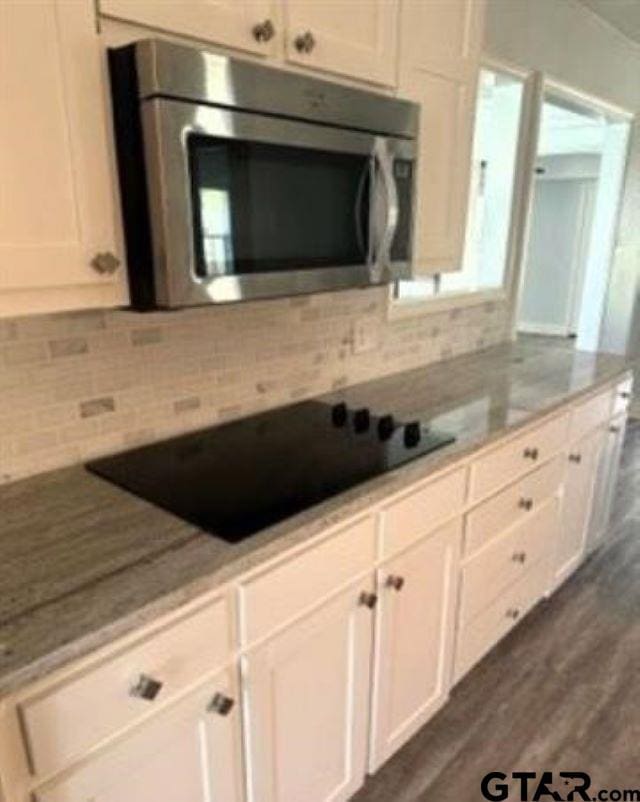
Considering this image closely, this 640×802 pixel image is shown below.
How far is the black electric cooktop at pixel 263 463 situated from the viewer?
1.20m

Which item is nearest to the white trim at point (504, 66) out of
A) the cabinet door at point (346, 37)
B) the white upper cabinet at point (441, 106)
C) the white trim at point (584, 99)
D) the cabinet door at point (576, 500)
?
the white trim at point (584, 99)

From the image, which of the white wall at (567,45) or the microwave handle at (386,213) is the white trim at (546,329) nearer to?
the white wall at (567,45)

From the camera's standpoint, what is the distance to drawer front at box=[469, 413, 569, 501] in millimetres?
1666

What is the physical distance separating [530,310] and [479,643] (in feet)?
19.5

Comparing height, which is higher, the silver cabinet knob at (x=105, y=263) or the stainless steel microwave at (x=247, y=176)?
the stainless steel microwave at (x=247, y=176)

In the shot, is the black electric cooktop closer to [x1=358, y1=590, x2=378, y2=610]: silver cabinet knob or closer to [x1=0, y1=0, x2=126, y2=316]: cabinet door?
[x1=358, y1=590, x2=378, y2=610]: silver cabinet knob

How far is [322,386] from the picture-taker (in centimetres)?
201

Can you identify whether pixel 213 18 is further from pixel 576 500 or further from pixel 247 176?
pixel 576 500

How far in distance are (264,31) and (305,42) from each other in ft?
0.35

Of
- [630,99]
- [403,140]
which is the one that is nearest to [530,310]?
[630,99]

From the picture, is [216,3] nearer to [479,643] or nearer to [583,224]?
[479,643]

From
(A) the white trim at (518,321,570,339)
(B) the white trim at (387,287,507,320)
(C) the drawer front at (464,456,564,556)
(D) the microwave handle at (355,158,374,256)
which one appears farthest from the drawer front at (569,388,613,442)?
(A) the white trim at (518,321,570,339)

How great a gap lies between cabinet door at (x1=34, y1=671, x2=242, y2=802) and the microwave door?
719 millimetres

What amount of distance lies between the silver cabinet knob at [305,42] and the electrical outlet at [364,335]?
0.98 m
